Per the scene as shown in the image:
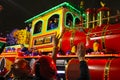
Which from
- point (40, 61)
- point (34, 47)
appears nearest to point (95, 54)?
point (40, 61)

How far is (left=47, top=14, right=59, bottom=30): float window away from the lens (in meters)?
5.90

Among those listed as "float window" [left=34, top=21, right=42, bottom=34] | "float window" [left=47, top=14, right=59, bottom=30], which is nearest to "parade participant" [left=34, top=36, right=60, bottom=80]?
"float window" [left=47, top=14, right=59, bottom=30]

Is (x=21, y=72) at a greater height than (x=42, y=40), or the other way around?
(x=42, y=40)

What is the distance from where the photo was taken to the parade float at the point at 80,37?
388 centimetres

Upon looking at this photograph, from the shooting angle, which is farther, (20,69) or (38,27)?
(38,27)

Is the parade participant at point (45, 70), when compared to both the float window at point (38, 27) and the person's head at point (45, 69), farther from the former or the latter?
the float window at point (38, 27)

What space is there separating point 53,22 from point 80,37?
1512 mm

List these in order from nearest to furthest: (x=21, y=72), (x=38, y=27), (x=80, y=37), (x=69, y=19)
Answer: (x=21, y=72), (x=80, y=37), (x=69, y=19), (x=38, y=27)

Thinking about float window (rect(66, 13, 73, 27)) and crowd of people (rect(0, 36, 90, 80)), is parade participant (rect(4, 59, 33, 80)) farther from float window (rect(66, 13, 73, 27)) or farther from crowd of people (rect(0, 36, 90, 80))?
float window (rect(66, 13, 73, 27))

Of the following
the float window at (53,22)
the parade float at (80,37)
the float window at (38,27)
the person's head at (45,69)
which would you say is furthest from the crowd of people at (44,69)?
the float window at (38,27)

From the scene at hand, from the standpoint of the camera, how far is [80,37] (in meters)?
4.71

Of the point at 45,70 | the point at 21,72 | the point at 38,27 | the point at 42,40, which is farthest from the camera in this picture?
the point at 38,27

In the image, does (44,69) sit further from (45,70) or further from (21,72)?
(21,72)

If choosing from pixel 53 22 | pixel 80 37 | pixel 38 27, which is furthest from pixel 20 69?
pixel 38 27
